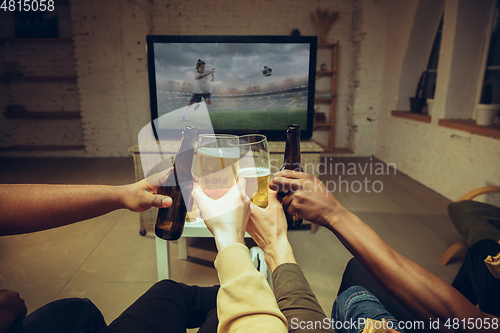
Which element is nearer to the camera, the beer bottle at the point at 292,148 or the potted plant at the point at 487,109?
the beer bottle at the point at 292,148

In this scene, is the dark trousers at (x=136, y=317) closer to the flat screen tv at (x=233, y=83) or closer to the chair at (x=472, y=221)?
the chair at (x=472, y=221)

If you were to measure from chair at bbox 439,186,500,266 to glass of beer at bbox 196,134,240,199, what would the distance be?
147 centimetres

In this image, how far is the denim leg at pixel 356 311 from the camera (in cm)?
77

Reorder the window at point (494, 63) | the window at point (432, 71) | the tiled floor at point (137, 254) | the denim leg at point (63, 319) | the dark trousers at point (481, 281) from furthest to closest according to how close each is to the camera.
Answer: the window at point (432, 71) → the window at point (494, 63) → the tiled floor at point (137, 254) → the dark trousers at point (481, 281) → the denim leg at point (63, 319)

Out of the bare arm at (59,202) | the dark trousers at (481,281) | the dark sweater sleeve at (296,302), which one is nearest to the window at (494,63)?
the dark trousers at (481,281)

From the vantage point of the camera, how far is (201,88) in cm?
252

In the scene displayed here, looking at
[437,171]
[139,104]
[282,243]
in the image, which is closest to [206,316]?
[282,243]

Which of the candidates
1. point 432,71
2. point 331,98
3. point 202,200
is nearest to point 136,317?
point 202,200

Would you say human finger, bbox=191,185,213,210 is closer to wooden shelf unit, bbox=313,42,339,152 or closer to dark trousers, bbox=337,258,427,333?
dark trousers, bbox=337,258,427,333

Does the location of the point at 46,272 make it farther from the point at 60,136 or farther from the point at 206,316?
the point at 60,136

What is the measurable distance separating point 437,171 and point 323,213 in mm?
3007

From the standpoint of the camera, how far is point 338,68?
4.47m

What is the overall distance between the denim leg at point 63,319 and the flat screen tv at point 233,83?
5.80 feet

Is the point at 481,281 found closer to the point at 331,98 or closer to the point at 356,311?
the point at 356,311
